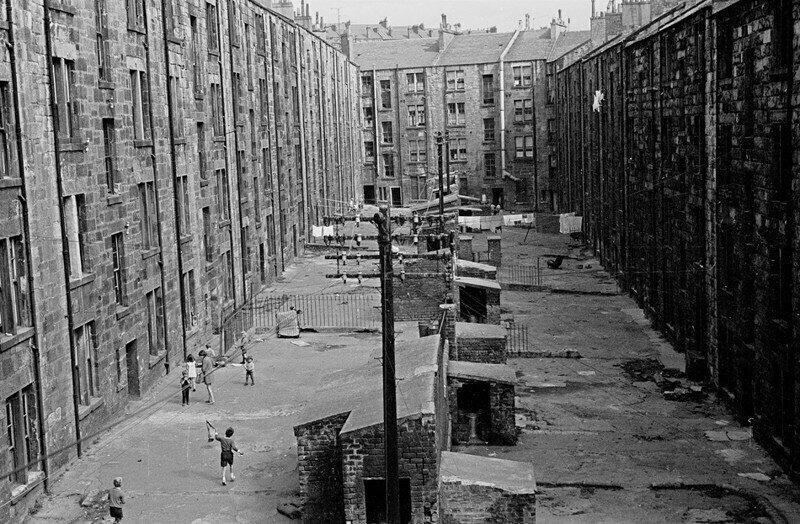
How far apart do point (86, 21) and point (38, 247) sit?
23.3 feet

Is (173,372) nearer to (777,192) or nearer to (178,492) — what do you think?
(178,492)

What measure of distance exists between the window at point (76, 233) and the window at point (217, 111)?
577 inches

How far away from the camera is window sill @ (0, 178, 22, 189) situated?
20486 millimetres

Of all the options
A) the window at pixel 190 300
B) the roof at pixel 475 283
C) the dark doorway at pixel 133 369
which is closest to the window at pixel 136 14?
the window at pixel 190 300

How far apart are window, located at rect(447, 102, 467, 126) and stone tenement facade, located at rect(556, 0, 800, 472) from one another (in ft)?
123

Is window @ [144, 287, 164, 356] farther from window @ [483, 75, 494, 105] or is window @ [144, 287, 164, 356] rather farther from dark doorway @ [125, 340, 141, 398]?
window @ [483, 75, 494, 105]

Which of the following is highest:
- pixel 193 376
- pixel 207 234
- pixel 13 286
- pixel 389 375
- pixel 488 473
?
pixel 13 286

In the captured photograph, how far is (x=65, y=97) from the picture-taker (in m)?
24.8

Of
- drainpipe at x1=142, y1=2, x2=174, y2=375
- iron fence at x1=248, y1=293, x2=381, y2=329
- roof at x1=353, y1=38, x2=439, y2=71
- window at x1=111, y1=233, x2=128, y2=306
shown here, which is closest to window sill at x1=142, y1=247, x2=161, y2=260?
drainpipe at x1=142, y1=2, x2=174, y2=375

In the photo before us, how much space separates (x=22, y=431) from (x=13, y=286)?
9.25ft

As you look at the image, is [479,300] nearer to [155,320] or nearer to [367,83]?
[155,320]

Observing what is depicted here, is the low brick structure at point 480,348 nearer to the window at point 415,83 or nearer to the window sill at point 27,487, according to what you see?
the window sill at point 27,487

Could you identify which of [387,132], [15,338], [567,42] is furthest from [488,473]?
[387,132]

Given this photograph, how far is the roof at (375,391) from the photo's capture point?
724 inches
